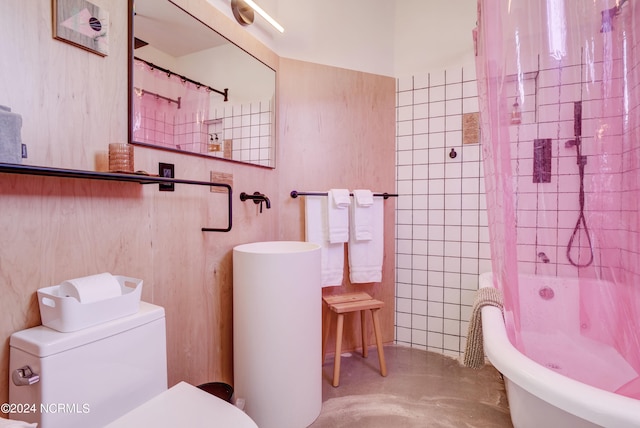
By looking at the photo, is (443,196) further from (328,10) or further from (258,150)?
(328,10)

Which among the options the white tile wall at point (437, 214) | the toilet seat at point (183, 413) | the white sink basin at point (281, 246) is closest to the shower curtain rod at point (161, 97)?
the white sink basin at point (281, 246)

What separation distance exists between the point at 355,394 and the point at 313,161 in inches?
57.9

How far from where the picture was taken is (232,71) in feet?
5.38

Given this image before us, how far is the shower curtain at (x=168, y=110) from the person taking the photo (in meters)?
1.20

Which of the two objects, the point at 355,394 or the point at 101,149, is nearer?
the point at 101,149

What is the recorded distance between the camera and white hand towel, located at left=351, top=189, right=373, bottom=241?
6.73ft

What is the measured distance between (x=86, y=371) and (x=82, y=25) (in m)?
1.08

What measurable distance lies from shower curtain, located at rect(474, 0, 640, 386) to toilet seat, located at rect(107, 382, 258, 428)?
1063 millimetres

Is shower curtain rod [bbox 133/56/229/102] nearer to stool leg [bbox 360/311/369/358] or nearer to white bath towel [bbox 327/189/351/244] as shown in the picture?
white bath towel [bbox 327/189/351/244]

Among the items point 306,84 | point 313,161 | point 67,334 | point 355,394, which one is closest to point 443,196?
point 313,161

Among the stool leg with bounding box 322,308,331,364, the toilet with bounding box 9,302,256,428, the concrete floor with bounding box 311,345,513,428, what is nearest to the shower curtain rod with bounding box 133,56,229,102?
the toilet with bounding box 9,302,256,428

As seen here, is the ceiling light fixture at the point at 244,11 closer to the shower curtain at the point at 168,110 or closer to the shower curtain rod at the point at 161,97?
the shower curtain at the point at 168,110

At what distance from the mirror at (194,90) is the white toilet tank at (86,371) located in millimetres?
696

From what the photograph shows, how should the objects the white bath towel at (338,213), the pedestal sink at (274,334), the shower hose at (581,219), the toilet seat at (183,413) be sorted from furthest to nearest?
the white bath towel at (338,213) < the pedestal sink at (274,334) < the shower hose at (581,219) < the toilet seat at (183,413)
